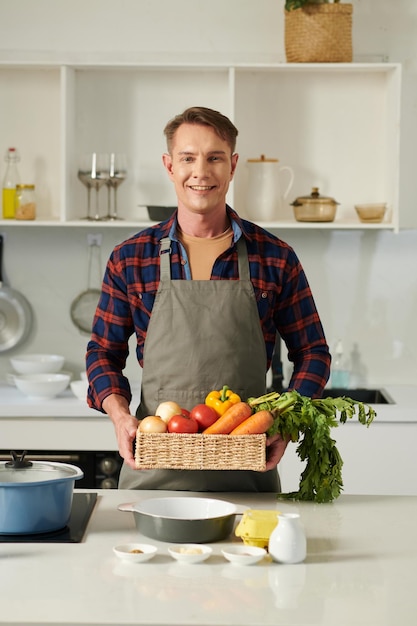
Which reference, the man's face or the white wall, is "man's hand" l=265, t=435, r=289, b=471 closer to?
the man's face

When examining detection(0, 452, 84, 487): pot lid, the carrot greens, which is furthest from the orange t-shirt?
detection(0, 452, 84, 487): pot lid

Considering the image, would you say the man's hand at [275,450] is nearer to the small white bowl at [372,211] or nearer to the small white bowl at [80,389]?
the small white bowl at [80,389]

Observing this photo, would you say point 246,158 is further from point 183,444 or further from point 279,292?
point 183,444

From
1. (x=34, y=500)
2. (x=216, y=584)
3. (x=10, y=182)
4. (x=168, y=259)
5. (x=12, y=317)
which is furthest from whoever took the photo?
(x=12, y=317)

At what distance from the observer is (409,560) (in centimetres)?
191

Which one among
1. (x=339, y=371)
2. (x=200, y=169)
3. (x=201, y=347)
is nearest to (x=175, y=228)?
(x=200, y=169)

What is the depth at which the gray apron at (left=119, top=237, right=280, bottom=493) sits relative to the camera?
101 inches

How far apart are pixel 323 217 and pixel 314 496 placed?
6.18ft

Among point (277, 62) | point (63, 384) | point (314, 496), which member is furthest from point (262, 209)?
point (314, 496)

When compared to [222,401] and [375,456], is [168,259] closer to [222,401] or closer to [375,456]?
[222,401]

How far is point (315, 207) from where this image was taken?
157 inches

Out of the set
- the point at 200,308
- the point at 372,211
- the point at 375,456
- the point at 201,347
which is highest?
the point at 372,211

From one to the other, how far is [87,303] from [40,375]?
433 mm

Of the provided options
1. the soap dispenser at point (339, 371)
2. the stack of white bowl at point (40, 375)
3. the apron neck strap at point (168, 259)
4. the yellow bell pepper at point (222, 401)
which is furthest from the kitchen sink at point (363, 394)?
the yellow bell pepper at point (222, 401)
